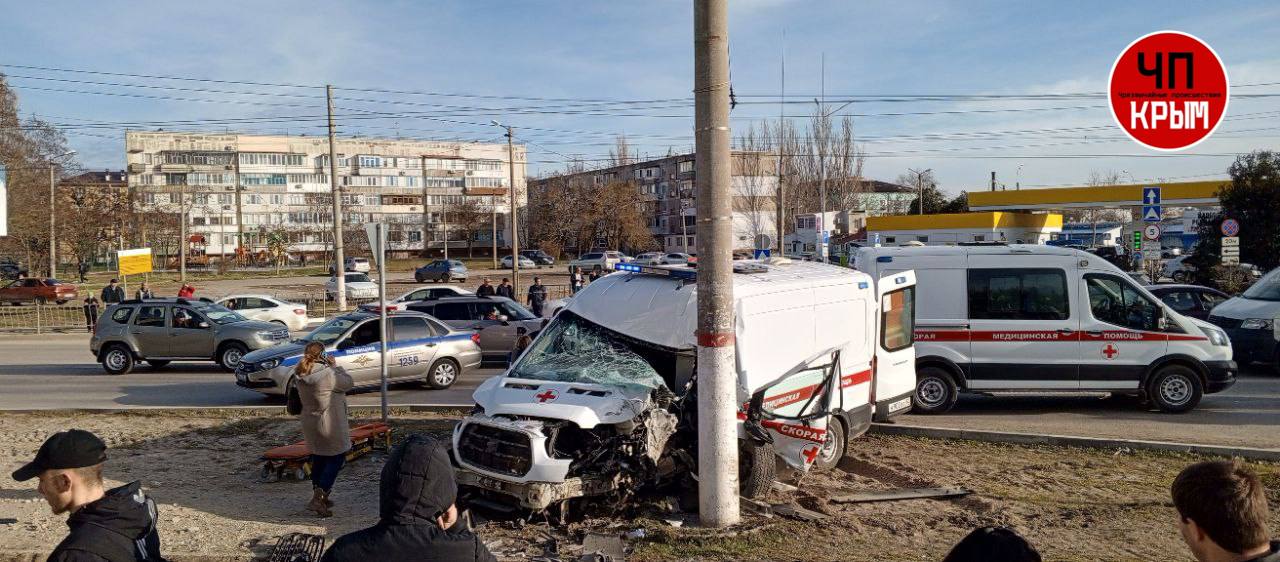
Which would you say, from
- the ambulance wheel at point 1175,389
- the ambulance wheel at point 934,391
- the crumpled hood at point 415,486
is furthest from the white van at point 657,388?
the ambulance wheel at point 1175,389

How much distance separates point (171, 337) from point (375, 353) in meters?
6.56

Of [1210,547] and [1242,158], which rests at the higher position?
[1242,158]

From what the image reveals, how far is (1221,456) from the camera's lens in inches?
402

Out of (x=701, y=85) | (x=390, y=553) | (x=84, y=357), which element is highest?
(x=701, y=85)

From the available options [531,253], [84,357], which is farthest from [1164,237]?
[84,357]

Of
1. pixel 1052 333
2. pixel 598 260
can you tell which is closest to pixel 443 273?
pixel 598 260

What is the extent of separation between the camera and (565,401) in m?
7.96

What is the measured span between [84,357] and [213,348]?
6102 mm

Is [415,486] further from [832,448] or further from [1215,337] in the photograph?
[1215,337]

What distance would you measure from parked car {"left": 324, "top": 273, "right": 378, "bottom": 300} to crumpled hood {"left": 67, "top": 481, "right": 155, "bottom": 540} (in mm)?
38652

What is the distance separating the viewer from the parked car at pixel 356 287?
42.1 meters

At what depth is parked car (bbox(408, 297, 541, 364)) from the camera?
20.7m

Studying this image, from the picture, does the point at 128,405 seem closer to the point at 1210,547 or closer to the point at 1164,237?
the point at 1210,547

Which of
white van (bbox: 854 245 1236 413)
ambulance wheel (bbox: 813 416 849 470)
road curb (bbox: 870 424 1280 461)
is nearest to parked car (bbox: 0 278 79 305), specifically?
white van (bbox: 854 245 1236 413)
